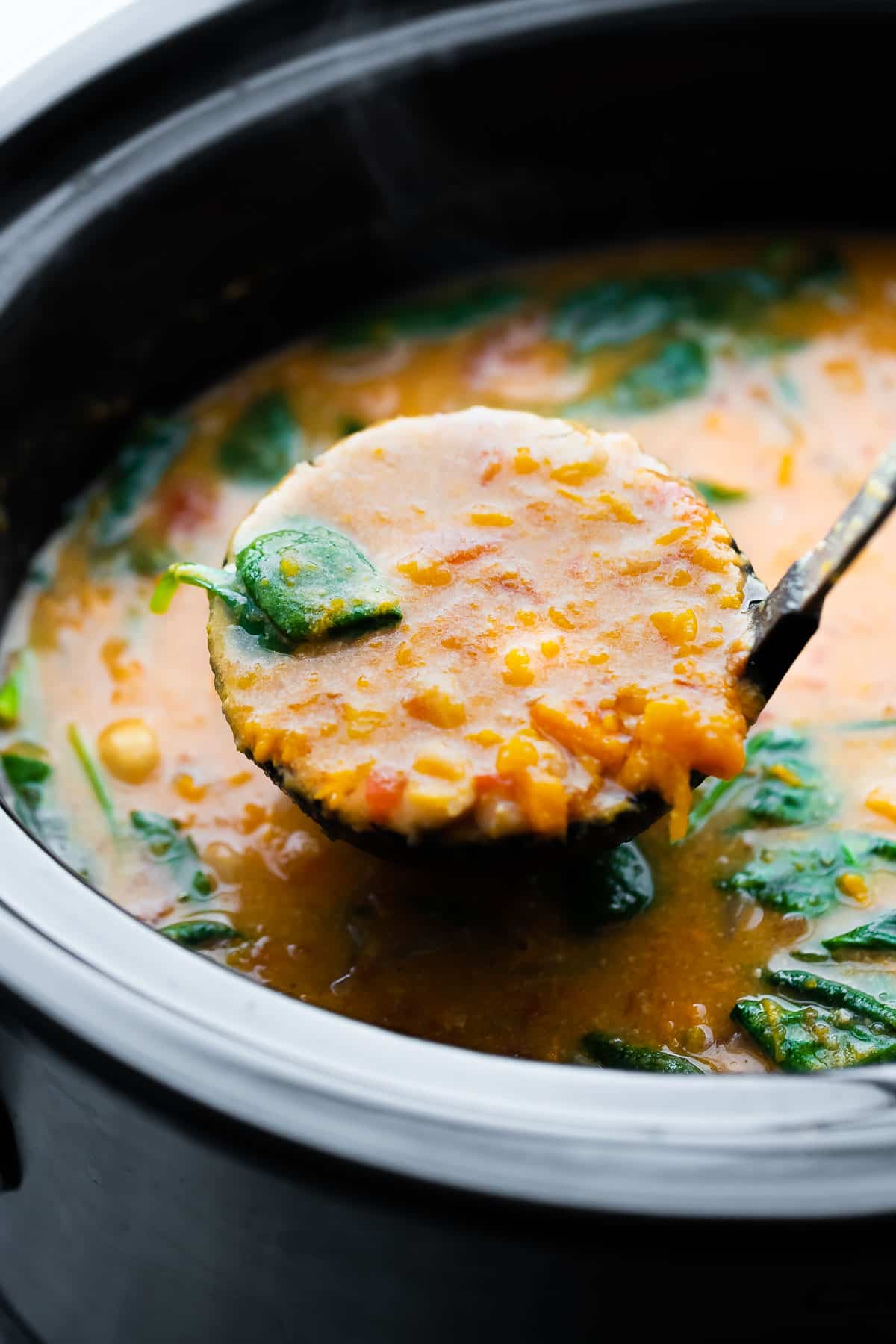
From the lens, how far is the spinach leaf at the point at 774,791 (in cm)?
188

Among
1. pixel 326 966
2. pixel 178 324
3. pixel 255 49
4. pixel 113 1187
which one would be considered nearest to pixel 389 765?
pixel 326 966

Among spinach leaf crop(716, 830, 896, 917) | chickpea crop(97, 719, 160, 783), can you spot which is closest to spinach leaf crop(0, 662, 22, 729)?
chickpea crop(97, 719, 160, 783)

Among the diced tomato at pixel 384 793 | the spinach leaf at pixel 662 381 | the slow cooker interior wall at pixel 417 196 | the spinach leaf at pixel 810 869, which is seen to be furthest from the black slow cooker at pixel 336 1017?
the spinach leaf at pixel 810 869

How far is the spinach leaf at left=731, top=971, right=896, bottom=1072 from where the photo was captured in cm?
164

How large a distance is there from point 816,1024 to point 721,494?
980mm

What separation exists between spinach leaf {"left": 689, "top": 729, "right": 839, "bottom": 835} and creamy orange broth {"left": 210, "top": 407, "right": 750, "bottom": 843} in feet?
1.29

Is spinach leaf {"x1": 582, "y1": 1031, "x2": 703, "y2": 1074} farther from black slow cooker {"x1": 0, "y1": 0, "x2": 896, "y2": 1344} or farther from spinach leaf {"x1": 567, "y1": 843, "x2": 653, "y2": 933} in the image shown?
black slow cooker {"x1": 0, "y1": 0, "x2": 896, "y2": 1344}

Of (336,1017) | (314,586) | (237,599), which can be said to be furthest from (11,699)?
(336,1017)

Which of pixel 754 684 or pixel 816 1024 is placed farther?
pixel 816 1024

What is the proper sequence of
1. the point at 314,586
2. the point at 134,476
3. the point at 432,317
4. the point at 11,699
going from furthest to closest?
the point at 432,317 < the point at 134,476 < the point at 11,699 < the point at 314,586

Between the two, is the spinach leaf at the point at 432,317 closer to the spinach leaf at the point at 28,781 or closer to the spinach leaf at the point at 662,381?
the spinach leaf at the point at 662,381

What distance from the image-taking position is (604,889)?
70.7 inches

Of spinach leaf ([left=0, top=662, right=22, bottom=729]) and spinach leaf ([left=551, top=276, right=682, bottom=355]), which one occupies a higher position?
spinach leaf ([left=0, top=662, right=22, bottom=729])

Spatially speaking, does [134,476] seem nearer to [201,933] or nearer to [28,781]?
[28,781]
